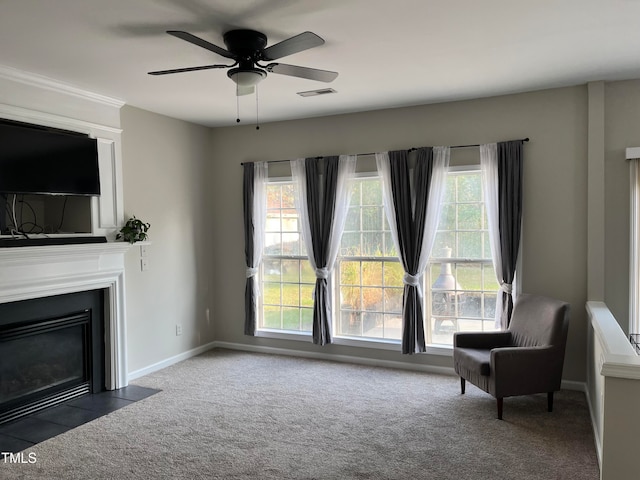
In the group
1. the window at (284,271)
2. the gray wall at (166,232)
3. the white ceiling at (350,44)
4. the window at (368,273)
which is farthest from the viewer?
the window at (284,271)

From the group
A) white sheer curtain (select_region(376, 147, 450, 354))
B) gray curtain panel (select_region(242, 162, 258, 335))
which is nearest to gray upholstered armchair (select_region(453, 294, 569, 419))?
white sheer curtain (select_region(376, 147, 450, 354))

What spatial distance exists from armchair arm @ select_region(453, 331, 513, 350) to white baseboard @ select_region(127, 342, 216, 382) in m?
3.06

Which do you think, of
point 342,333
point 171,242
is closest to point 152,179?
point 171,242

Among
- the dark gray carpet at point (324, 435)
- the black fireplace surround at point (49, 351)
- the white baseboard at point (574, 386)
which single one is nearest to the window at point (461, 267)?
the dark gray carpet at point (324, 435)

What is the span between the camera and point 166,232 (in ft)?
17.2

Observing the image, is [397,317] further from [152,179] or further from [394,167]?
[152,179]

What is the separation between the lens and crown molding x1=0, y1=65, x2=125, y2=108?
11.9 feet

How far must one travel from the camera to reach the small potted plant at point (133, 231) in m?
4.55

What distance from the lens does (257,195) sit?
5656 mm

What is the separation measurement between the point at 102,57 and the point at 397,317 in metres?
3.63

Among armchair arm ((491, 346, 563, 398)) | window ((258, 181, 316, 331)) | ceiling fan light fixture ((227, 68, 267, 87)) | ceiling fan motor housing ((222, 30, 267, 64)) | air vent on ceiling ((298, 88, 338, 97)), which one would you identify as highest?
air vent on ceiling ((298, 88, 338, 97))

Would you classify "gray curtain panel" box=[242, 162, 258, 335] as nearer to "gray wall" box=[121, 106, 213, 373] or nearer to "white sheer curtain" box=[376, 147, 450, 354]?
"gray wall" box=[121, 106, 213, 373]

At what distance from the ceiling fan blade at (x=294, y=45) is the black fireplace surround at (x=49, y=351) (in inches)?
109

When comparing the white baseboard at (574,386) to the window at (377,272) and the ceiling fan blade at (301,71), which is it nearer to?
the window at (377,272)
